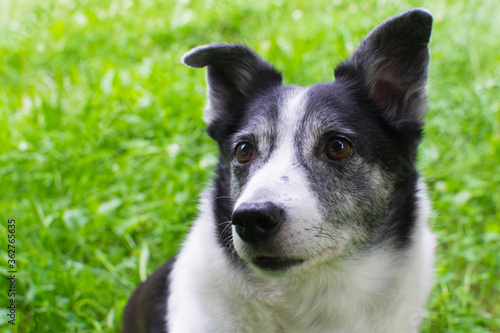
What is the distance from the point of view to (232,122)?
8.83ft

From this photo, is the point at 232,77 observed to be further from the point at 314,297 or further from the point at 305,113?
the point at 314,297

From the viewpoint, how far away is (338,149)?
7.54 feet

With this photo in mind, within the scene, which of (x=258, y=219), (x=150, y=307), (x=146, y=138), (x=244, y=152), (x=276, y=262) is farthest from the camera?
(x=146, y=138)

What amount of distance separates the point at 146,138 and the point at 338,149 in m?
2.77

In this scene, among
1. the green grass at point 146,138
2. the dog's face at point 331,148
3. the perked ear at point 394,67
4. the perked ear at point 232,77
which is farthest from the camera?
the green grass at point 146,138

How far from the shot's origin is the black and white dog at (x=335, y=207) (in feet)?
7.30

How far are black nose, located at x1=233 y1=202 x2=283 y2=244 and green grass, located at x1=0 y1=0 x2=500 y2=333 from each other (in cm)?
164

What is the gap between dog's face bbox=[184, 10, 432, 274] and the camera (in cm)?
204

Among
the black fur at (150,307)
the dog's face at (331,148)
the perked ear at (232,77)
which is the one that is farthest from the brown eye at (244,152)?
the black fur at (150,307)

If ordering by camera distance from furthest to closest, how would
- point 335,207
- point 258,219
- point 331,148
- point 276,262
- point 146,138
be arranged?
point 146,138, point 331,148, point 335,207, point 276,262, point 258,219

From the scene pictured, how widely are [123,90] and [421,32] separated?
3.44 m

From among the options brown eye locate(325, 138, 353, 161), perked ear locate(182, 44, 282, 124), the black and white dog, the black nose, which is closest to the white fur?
the black and white dog

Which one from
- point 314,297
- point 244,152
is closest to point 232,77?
point 244,152

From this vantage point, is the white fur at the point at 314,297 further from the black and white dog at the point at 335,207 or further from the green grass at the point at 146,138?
the green grass at the point at 146,138
